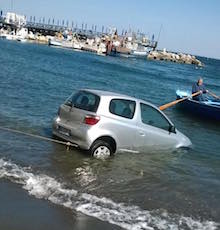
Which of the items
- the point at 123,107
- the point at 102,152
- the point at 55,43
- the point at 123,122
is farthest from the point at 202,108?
the point at 55,43

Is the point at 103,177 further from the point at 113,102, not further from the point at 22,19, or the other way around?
the point at 22,19

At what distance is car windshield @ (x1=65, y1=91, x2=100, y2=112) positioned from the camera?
1047 cm

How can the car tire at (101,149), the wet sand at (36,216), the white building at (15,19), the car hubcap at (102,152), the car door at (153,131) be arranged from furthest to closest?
the white building at (15,19), the car door at (153,131), the car hubcap at (102,152), the car tire at (101,149), the wet sand at (36,216)

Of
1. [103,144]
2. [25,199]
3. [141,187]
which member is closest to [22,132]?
[103,144]

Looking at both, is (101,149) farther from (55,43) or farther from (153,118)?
(55,43)

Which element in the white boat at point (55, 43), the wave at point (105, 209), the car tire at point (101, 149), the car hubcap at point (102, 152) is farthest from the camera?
the white boat at point (55, 43)

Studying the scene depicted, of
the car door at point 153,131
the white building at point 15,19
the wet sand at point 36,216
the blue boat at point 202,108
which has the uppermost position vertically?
the car door at point 153,131

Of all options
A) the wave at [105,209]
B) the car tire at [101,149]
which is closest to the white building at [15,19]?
the car tire at [101,149]

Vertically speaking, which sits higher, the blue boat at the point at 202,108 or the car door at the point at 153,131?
the car door at the point at 153,131

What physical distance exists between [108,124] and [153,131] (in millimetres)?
1469

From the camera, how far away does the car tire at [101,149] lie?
34.1 feet

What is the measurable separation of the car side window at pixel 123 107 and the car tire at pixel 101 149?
768 mm

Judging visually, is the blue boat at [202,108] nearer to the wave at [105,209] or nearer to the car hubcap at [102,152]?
the car hubcap at [102,152]

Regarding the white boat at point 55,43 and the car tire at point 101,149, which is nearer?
the car tire at point 101,149
